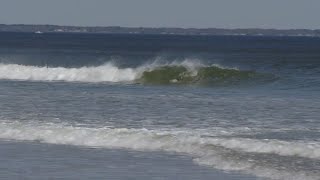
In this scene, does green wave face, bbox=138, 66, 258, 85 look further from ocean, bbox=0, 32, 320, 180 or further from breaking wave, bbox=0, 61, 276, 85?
ocean, bbox=0, 32, 320, 180

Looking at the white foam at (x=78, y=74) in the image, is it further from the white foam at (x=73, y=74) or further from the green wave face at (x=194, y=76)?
the green wave face at (x=194, y=76)

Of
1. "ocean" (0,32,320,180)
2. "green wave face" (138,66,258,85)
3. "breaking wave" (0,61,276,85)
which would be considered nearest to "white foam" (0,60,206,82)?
"breaking wave" (0,61,276,85)

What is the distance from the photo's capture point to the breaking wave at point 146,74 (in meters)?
38.0

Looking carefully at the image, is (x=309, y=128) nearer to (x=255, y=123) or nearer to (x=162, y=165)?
(x=255, y=123)

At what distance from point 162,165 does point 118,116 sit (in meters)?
6.58

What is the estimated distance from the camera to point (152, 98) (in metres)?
27.6

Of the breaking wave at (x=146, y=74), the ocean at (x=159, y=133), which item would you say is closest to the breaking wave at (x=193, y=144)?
the ocean at (x=159, y=133)

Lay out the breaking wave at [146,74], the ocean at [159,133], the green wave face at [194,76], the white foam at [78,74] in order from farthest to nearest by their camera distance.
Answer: the white foam at [78,74], the breaking wave at [146,74], the green wave face at [194,76], the ocean at [159,133]

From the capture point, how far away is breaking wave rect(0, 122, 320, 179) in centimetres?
1561

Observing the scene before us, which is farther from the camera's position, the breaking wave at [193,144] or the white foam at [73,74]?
the white foam at [73,74]

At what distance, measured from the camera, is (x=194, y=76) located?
39.1 meters

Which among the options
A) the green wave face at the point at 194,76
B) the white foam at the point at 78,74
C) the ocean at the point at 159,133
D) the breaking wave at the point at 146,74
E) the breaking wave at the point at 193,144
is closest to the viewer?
the ocean at the point at 159,133

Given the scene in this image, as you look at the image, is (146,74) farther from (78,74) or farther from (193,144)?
(193,144)

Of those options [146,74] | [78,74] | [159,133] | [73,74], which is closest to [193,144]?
[159,133]
